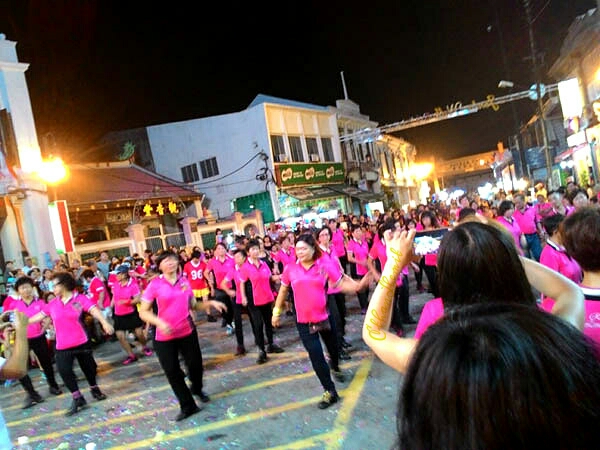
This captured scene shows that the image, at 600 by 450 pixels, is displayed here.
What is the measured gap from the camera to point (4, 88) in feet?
53.0

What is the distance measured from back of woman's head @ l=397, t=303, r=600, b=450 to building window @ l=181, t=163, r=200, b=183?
29.5 m

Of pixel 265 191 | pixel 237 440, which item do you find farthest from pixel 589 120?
pixel 237 440

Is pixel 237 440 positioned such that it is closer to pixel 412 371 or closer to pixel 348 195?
pixel 412 371

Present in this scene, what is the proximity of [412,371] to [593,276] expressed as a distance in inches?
74.6

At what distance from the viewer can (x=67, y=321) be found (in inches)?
241

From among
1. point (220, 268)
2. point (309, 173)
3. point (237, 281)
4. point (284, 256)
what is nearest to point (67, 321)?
point (237, 281)

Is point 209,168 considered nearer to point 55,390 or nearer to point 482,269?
point 55,390

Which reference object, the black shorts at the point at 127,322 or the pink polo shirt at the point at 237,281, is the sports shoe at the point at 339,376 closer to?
the pink polo shirt at the point at 237,281

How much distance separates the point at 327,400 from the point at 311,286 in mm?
1246

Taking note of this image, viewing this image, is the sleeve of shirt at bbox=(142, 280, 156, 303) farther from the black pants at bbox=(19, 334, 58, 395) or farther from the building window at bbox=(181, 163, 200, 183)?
the building window at bbox=(181, 163, 200, 183)

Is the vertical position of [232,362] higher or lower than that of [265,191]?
lower

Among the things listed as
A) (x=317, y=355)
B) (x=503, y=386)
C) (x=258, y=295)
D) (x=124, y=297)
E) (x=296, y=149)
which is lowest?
(x=317, y=355)

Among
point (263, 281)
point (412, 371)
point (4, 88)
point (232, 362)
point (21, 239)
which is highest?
point (4, 88)

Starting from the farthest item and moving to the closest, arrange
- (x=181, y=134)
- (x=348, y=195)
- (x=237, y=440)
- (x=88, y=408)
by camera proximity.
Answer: (x=348, y=195), (x=181, y=134), (x=88, y=408), (x=237, y=440)
